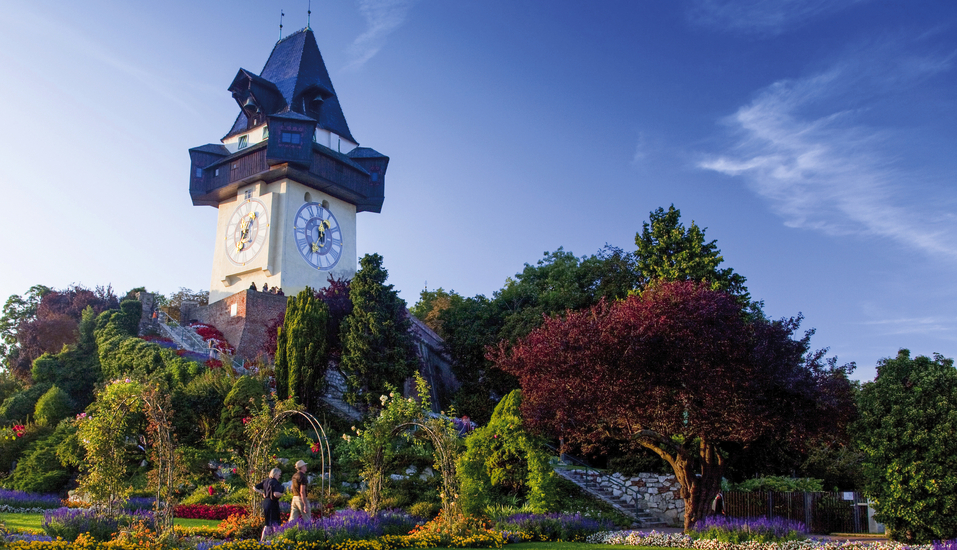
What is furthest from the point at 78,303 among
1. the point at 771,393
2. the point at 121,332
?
the point at 771,393

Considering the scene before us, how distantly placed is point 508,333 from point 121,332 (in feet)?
46.0

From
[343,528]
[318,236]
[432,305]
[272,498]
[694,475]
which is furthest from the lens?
[432,305]

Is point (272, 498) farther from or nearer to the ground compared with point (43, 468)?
farther from the ground

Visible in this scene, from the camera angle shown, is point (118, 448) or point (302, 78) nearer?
point (118, 448)

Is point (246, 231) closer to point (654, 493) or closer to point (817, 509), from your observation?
point (654, 493)

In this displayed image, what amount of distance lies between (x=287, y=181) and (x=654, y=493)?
22861 mm

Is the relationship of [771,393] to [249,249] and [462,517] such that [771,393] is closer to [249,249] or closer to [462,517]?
[462,517]

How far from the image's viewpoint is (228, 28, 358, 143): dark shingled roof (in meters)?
37.0

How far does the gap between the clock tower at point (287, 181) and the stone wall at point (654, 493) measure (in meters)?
19.0

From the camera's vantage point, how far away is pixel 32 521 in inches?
516

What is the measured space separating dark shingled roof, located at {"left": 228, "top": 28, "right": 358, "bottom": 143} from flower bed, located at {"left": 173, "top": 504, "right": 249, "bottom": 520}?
24.4 metres

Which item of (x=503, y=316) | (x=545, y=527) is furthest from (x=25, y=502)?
(x=503, y=316)

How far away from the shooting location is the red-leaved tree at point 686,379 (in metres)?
14.4

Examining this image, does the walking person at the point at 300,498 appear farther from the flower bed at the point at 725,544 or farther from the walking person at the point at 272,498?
the flower bed at the point at 725,544
